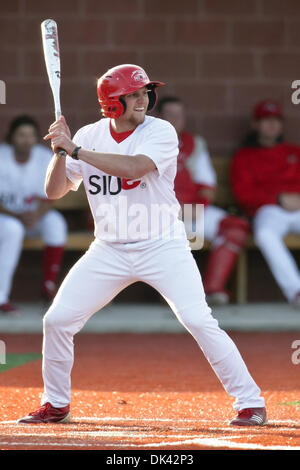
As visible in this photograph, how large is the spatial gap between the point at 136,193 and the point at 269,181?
4.32m

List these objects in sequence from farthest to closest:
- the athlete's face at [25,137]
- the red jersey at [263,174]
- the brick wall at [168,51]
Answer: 1. the brick wall at [168,51]
2. the red jersey at [263,174]
3. the athlete's face at [25,137]

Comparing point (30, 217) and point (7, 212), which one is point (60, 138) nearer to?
point (30, 217)

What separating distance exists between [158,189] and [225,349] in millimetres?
797

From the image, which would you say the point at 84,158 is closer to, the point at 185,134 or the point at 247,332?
the point at 247,332

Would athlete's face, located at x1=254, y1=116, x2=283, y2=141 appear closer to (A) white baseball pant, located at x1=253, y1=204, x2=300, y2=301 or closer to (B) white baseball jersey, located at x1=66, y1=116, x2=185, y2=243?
(A) white baseball pant, located at x1=253, y1=204, x2=300, y2=301

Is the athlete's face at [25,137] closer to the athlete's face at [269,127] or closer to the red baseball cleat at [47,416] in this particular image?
the athlete's face at [269,127]

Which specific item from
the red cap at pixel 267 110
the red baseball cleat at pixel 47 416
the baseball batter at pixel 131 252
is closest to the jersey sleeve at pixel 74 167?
the baseball batter at pixel 131 252

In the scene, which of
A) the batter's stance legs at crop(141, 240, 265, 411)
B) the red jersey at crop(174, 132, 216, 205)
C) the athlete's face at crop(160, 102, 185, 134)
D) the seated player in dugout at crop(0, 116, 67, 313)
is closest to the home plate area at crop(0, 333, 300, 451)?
the batter's stance legs at crop(141, 240, 265, 411)

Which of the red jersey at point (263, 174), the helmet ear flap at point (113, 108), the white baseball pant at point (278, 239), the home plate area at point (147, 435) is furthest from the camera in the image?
the red jersey at point (263, 174)

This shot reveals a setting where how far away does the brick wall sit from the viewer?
9453 mm

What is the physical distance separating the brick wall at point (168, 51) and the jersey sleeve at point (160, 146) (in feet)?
15.1

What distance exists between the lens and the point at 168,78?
9.55 m

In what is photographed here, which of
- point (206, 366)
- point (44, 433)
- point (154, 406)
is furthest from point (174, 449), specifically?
point (206, 366)

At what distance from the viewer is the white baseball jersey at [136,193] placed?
4879 millimetres
